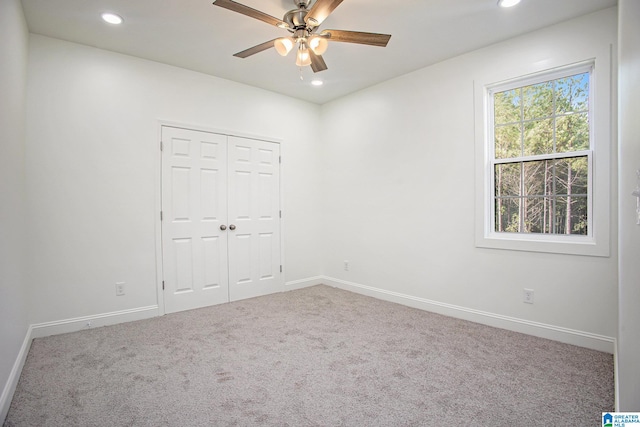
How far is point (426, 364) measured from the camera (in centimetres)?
243

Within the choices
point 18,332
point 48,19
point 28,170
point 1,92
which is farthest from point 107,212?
point 48,19

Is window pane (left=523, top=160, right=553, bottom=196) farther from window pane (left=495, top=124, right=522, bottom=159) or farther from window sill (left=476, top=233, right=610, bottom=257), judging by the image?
window sill (left=476, top=233, right=610, bottom=257)

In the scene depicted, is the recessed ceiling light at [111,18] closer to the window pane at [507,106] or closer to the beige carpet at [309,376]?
the beige carpet at [309,376]

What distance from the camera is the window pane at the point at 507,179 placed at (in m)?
3.17

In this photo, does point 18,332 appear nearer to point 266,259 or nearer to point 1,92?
point 1,92

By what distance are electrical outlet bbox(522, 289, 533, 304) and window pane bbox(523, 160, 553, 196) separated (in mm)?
909

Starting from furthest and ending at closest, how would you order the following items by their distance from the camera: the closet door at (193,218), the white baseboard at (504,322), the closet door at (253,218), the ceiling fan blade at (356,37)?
the closet door at (253,218), the closet door at (193,218), the white baseboard at (504,322), the ceiling fan blade at (356,37)

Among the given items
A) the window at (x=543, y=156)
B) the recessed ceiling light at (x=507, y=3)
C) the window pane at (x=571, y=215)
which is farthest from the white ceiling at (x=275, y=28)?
the window pane at (x=571, y=215)

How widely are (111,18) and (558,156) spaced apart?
4.05 metres

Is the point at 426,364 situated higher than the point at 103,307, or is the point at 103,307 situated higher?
the point at 103,307

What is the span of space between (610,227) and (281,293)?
3569 mm

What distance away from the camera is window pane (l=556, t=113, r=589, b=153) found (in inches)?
110

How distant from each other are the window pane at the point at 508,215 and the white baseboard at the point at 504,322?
87 centimetres

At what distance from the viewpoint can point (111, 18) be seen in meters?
2.73
